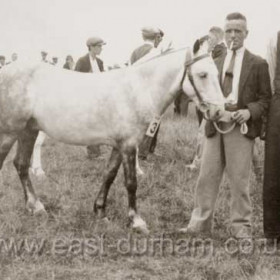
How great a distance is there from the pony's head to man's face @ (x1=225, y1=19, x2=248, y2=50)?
0.99ft

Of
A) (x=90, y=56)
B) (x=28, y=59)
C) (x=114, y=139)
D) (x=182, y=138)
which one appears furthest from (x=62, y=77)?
(x=182, y=138)

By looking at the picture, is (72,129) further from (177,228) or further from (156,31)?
(156,31)

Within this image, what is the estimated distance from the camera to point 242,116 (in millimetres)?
5012

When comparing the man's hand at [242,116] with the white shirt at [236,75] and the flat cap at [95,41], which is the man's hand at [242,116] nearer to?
the white shirt at [236,75]

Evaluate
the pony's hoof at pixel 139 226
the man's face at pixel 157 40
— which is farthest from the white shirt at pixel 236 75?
the man's face at pixel 157 40

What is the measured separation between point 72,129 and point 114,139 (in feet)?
1.70

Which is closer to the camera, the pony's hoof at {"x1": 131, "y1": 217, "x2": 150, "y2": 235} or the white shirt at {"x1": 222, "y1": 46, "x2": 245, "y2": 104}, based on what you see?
the white shirt at {"x1": 222, "y1": 46, "x2": 245, "y2": 104}

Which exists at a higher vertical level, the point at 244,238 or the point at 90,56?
the point at 90,56

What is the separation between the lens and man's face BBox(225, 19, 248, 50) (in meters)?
5.07

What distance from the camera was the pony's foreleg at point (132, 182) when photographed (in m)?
5.71

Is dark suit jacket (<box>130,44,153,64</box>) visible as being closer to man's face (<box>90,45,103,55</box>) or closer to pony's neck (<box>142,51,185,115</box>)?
man's face (<box>90,45,103,55</box>)

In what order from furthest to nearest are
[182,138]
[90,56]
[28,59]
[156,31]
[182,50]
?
[182,138] → [90,56] → [156,31] → [28,59] → [182,50]

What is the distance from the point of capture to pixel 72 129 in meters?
5.92

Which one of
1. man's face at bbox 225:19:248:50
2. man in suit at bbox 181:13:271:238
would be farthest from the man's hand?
man's face at bbox 225:19:248:50
